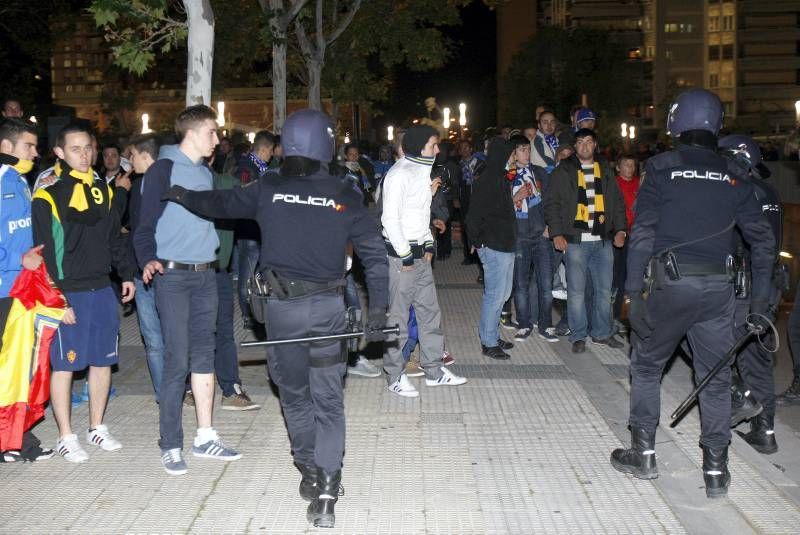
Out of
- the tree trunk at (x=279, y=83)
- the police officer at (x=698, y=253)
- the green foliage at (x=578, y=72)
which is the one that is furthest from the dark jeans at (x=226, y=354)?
the green foliage at (x=578, y=72)

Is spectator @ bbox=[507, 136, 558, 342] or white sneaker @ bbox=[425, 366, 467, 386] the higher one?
spectator @ bbox=[507, 136, 558, 342]

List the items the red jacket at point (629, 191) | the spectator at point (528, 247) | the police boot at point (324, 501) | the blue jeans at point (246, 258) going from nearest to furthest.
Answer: the police boot at point (324, 501)
the spectator at point (528, 247)
the red jacket at point (629, 191)
the blue jeans at point (246, 258)

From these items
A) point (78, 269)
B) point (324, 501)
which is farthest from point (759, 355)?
point (78, 269)

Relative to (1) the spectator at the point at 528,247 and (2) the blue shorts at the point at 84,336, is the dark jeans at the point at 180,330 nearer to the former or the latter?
(2) the blue shorts at the point at 84,336

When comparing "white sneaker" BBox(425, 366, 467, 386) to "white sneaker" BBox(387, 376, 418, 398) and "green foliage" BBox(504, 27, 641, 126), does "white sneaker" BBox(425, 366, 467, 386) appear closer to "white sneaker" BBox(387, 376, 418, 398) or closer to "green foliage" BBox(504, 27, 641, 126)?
"white sneaker" BBox(387, 376, 418, 398)

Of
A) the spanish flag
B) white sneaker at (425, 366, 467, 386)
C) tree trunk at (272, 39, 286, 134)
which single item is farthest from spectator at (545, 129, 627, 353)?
tree trunk at (272, 39, 286, 134)

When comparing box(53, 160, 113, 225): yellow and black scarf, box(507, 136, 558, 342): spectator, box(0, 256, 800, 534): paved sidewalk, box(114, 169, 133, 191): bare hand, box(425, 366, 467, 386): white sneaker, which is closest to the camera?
box(0, 256, 800, 534): paved sidewalk

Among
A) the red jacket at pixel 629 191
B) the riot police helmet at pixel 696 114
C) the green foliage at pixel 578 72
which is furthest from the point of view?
the green foliage at pixel 578 72

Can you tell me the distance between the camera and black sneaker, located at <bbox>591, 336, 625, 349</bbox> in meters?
9.83

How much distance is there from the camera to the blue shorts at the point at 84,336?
6402 millimetres

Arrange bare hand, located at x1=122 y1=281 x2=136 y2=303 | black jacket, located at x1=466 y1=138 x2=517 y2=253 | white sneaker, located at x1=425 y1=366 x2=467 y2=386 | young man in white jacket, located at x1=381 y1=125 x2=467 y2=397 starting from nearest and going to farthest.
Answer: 1. bare hand, located at x1=122 y1=281 x2=136 y2=303
2. young man in white jacket, located at x1=381 y1=125 x2=467 y2=397
3. white sneaker, located at x1=425 y1=366 x2=467 y2=386
4. black jacket, located at x1=466 y1=138 x2=517 y2=253

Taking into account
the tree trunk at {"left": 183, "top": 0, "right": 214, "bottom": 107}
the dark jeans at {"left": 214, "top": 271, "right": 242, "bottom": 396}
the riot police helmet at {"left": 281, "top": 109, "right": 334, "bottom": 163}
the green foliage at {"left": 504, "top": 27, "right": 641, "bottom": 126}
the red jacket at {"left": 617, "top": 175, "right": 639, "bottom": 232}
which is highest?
the green foliage at {"left": 504, "top": 27, "right": 641, "bottom": 126}

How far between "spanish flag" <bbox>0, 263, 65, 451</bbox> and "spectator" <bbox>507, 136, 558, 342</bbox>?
508 cm

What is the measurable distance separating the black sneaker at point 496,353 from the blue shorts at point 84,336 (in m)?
3.95
